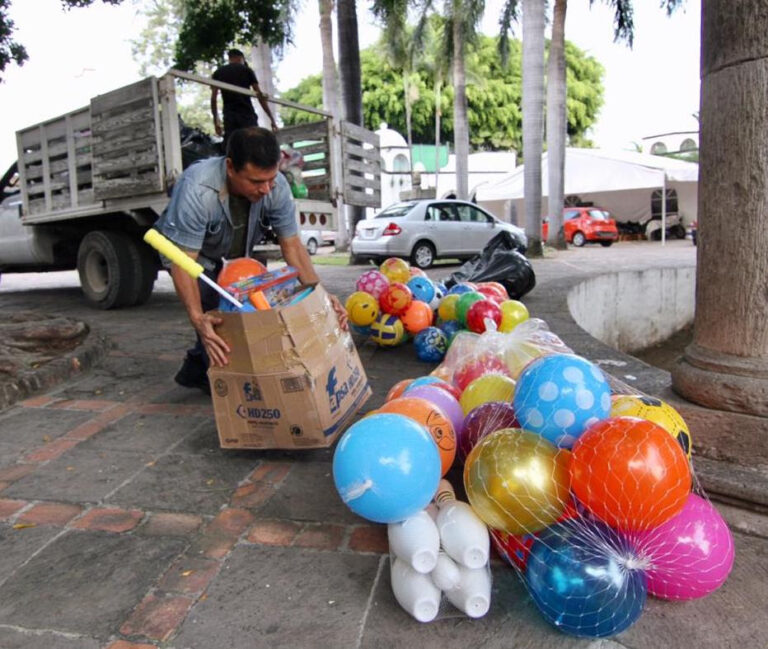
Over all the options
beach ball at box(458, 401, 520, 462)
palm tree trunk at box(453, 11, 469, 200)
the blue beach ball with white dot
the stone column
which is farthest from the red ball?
palm tree trunk at box(453, 11, 469, 200)

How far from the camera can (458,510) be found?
79.2 inches

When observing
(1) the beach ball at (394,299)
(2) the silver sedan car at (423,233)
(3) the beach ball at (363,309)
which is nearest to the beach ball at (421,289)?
(1) the beach ball at (394,299)

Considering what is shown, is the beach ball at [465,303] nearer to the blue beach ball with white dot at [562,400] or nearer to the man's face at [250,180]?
the man's face at [250,180]

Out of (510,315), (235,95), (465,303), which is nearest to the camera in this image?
(510,315)

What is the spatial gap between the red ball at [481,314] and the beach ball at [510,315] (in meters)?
0.06

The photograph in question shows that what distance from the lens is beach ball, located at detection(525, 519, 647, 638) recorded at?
1.74 m

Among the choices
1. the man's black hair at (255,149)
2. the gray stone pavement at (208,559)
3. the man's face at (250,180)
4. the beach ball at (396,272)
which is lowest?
the gray stone pavement at (208,559)

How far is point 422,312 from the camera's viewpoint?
533cm

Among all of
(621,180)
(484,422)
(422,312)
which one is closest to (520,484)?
(484,422)

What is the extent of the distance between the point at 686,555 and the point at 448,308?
11.6ft

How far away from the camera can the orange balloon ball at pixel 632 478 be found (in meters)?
1.80

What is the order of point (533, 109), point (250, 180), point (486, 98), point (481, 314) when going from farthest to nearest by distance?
point (486, 98) < point (533, 109) < point (481, 314) < point (250, 180)

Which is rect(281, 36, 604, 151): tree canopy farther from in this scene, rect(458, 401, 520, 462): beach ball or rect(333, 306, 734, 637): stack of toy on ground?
rect(333, 306, 734, 637): stack of toy on ground

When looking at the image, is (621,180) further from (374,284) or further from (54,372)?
(54,372)
